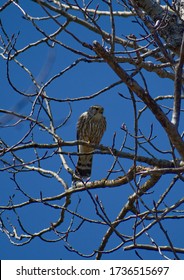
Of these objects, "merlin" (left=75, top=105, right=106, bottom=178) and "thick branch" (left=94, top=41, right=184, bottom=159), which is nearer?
"thick branch" (left=94, top=41, right=184, bottom=159)

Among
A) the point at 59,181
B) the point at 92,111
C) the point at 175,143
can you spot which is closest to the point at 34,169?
the point at 59,181

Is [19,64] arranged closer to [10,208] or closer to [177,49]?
[10,208]

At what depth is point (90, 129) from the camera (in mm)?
8391

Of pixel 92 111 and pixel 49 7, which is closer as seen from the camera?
pixel 49 7

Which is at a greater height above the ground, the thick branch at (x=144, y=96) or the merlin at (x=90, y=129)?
the merlin at (x=90, y=129)

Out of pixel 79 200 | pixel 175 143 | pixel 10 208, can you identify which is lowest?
pixel 175 143

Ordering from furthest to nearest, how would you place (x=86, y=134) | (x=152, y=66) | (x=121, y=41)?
(x=86, y=134) < (x=121, y=41) < (x=152, y=66)

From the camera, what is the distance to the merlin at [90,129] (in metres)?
8.23

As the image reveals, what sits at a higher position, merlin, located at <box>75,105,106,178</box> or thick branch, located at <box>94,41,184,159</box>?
merlin, located at <box>75,105,106,178</box>

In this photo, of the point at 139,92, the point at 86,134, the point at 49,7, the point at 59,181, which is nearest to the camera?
the point at 139,92

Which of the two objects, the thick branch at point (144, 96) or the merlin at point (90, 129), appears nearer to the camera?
the thick branch at point (144, 96)

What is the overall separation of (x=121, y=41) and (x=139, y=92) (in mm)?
2044

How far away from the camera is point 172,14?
14.3 ft

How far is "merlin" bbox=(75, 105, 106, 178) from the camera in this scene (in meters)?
8.23
